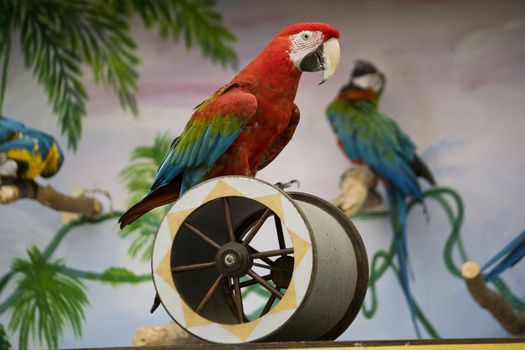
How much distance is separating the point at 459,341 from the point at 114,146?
2.78 m

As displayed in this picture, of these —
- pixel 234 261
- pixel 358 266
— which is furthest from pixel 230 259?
pixel 358 266

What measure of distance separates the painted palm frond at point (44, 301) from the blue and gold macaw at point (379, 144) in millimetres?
1445

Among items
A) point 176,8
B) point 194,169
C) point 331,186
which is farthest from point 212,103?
point 176,8

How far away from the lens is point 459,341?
4.39ft

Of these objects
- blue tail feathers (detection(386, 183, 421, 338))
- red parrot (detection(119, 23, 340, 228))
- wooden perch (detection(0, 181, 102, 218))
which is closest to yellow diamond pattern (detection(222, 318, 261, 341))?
red parrot (detection(119, 23, 340, 228))

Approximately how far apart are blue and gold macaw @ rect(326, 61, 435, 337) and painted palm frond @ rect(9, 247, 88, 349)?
1.44 metres

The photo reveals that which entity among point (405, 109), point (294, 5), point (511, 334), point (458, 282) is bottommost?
point (511, 334)

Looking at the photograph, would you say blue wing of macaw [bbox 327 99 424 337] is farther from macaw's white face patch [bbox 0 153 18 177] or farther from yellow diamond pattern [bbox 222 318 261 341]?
yellow diamond pattern [bbox 222 318 261 341]

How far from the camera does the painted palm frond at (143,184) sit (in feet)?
12.3

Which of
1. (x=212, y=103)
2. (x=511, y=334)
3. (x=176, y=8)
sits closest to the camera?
(x=212, y=103)

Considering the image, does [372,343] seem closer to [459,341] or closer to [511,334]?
[459,341]

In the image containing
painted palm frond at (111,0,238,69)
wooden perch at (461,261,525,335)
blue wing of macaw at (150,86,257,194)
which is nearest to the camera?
blue wing of macaw at (150,86,257,194)

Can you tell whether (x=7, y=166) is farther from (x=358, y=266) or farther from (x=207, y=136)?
(x=358, y=266)

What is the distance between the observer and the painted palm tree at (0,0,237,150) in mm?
3912
